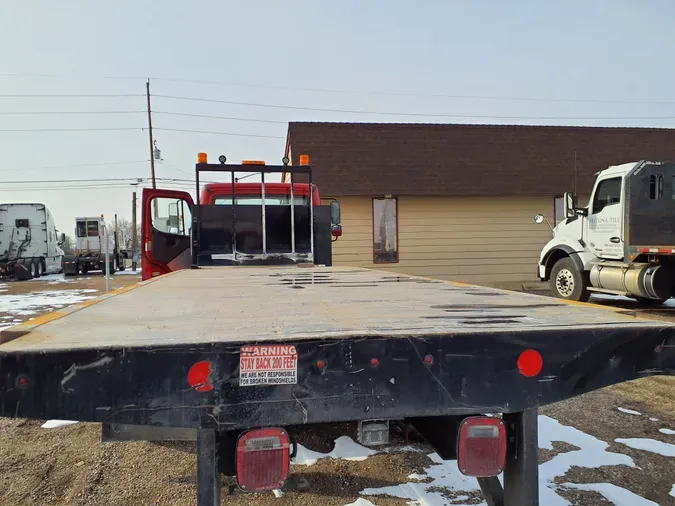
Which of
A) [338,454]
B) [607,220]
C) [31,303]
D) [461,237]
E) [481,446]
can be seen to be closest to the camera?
[481,446]

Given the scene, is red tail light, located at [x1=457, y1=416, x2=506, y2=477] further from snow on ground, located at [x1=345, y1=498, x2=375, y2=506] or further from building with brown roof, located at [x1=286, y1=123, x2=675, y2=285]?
building with brown roof, located at [x1=286, y1=123, x2=675, y2=285]

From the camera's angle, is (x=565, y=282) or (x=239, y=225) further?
(x=565, y=282)

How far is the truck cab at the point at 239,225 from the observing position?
6406 millimetres

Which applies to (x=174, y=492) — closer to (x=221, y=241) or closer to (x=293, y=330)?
(x=293, y=330)

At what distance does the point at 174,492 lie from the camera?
3088 mm

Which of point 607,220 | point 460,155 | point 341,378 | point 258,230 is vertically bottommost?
point 341,378

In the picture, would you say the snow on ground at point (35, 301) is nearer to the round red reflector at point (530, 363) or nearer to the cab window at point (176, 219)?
the cab window at point (176, 219)

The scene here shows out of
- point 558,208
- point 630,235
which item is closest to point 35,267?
point 558,208

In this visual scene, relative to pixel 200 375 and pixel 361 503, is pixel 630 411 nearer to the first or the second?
pixel 361 503

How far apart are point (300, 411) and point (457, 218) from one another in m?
15.4

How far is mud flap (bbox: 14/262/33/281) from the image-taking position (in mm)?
22141

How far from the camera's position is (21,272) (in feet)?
73.1

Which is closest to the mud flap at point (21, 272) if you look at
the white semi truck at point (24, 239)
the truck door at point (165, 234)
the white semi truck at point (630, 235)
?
the white semi truck at point (24, 239)

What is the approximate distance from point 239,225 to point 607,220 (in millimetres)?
8201
